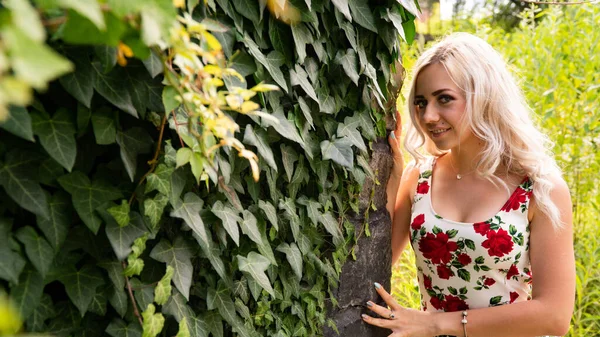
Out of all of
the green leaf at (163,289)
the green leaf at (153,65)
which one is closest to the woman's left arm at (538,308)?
the green leaf at (163,289)

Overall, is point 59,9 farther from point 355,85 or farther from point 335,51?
point 355,85

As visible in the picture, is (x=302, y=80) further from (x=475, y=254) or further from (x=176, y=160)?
(x=475, y=254)

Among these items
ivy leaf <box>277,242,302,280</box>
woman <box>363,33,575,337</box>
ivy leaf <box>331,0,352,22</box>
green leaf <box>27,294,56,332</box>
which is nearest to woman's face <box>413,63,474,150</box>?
woman <box>363,33,575,337</box>

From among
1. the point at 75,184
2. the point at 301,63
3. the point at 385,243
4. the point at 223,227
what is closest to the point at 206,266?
the point at 223,227

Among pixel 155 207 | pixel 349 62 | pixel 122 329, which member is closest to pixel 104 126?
pixel 155 207

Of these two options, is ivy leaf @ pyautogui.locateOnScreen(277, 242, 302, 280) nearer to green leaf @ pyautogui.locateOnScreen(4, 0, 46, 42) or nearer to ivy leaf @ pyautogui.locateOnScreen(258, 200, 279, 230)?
ivy leaf @ pyautogui.locateOnScreen(258, 200, 279, 230)

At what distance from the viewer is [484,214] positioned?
2.24 meters

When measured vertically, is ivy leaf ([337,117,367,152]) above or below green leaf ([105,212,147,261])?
above

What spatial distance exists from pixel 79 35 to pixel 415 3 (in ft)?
4.60

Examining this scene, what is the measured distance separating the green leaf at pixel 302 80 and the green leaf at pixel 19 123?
71cm

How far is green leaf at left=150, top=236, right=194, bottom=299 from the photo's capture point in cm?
119

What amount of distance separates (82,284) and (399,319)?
1304mm

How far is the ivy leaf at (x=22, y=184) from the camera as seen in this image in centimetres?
94

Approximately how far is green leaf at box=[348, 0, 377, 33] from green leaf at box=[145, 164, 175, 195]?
0.81m
